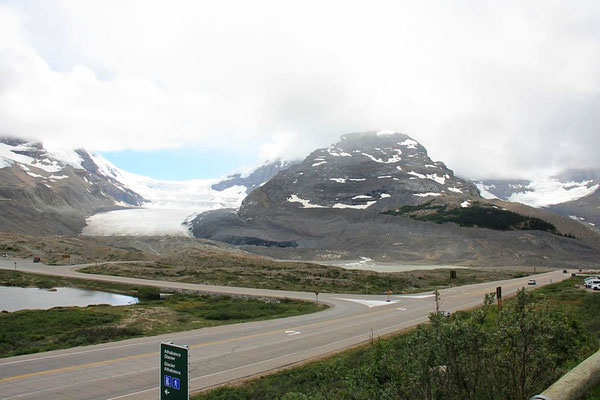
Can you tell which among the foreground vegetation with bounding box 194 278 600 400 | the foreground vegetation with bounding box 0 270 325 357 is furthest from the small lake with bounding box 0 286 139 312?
the foreground vegetation with bounding box 194 278 600 400

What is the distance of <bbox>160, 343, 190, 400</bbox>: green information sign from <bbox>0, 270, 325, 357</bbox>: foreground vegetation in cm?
1527

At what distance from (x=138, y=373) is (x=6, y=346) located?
9475 mm

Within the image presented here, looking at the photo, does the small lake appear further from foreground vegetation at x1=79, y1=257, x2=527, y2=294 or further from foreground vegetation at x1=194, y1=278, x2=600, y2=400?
foreground vegetation at x1=194, y1=278, x2=600, y2=400

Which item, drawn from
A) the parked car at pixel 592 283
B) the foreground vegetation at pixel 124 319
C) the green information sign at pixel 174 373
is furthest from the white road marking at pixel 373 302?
the green information sign at pixel 174 373

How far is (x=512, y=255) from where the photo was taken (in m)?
142

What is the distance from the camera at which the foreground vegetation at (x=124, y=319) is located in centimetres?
2346

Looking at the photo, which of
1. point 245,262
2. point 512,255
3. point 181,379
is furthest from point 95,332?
point 512,255

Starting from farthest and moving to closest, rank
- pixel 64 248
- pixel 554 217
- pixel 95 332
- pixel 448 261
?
pixel 554 217 < pixel 448 261 < pixel 64 248 < pixel 95 332

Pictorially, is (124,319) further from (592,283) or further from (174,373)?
(592,283)

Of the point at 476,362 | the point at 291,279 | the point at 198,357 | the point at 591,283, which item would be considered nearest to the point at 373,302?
the point at 198,357

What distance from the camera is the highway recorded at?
14664mm

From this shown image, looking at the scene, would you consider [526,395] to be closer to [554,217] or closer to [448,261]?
[448,261]

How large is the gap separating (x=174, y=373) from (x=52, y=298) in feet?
163

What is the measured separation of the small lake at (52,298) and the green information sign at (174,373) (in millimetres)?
39874
